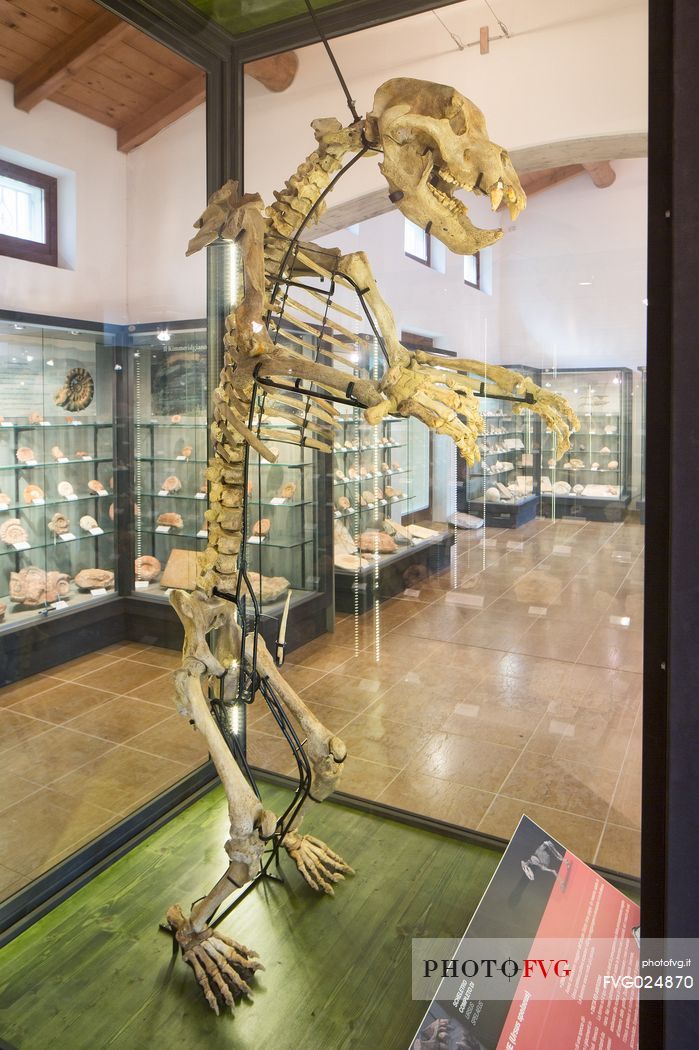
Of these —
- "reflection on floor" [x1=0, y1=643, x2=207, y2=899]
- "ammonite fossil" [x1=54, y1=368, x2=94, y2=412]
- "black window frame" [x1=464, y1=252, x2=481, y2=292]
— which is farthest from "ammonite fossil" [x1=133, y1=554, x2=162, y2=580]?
"black window frame" [x1=464, y1=252, x2=481, y2=292]

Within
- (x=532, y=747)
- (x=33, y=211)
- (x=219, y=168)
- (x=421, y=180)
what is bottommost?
(x=532, y=747)

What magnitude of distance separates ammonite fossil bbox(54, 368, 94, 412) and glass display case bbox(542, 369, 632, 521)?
1.64 metres

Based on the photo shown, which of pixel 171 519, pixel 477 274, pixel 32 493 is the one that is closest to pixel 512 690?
pixel 477 274

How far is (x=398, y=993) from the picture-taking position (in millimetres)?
1935

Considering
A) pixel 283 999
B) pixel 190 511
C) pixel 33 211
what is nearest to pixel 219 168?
→ pixel 33 211

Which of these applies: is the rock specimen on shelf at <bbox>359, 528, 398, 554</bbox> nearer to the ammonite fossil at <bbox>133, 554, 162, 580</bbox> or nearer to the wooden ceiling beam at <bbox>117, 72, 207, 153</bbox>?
the ammonite fossil at <bbox>133, 554, 162, 580</bbox>

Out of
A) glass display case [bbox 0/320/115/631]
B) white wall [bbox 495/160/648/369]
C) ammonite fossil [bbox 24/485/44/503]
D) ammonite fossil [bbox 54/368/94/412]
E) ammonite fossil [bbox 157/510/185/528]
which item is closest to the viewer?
white wall [bbox 495/160/648/369]

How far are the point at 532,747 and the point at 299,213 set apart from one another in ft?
6.38

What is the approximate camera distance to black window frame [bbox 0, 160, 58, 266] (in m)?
2.13

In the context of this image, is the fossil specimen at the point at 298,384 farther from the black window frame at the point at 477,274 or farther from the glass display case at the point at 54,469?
the glass display case at the point at 54,469

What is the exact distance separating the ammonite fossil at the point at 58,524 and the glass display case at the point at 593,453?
1.68 metres

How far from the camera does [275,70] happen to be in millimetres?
2811

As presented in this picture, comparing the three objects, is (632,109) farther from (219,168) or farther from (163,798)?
(163,798)

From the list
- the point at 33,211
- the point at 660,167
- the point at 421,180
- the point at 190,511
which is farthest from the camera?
the point at 190,511
